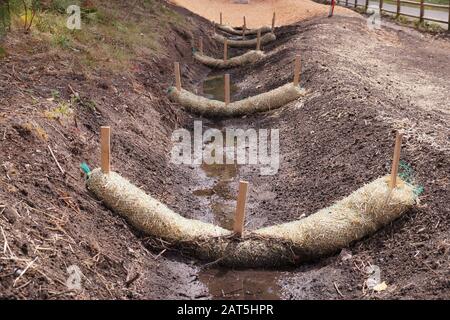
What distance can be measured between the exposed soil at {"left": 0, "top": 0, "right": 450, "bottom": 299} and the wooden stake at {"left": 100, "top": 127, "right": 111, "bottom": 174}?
46 cm

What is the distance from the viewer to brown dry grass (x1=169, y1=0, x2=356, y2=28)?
28016mm

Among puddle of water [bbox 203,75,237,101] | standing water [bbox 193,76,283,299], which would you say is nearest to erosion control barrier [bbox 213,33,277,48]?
puddle of water [bbox 203,75,237,101]

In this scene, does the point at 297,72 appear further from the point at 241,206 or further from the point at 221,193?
the point at 241,206

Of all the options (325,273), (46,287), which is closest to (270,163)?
(325,273)

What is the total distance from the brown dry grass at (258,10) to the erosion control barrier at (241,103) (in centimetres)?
1417

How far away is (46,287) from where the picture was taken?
201 inches

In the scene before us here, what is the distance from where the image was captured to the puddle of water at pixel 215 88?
15930 mm

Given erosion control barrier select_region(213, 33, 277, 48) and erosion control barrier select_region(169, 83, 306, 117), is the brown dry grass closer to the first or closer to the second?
erosion control barrier select_region(213, 33, 277, 48)

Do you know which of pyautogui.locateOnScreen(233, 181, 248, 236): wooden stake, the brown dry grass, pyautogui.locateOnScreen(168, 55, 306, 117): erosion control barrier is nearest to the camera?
pyautogui.locateOnScreen(233, 181, 248, 236): wooden stake

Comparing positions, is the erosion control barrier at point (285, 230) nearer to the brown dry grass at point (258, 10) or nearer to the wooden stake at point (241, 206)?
the wooden stake at point (241, 206)

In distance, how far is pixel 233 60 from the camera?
18.8 m

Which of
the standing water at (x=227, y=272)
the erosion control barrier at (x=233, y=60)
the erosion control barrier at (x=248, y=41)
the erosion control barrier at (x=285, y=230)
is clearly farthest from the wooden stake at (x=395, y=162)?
the erosion control barrier at (x=248, y=41)

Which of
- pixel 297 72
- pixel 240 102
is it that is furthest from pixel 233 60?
pixel 297 72
